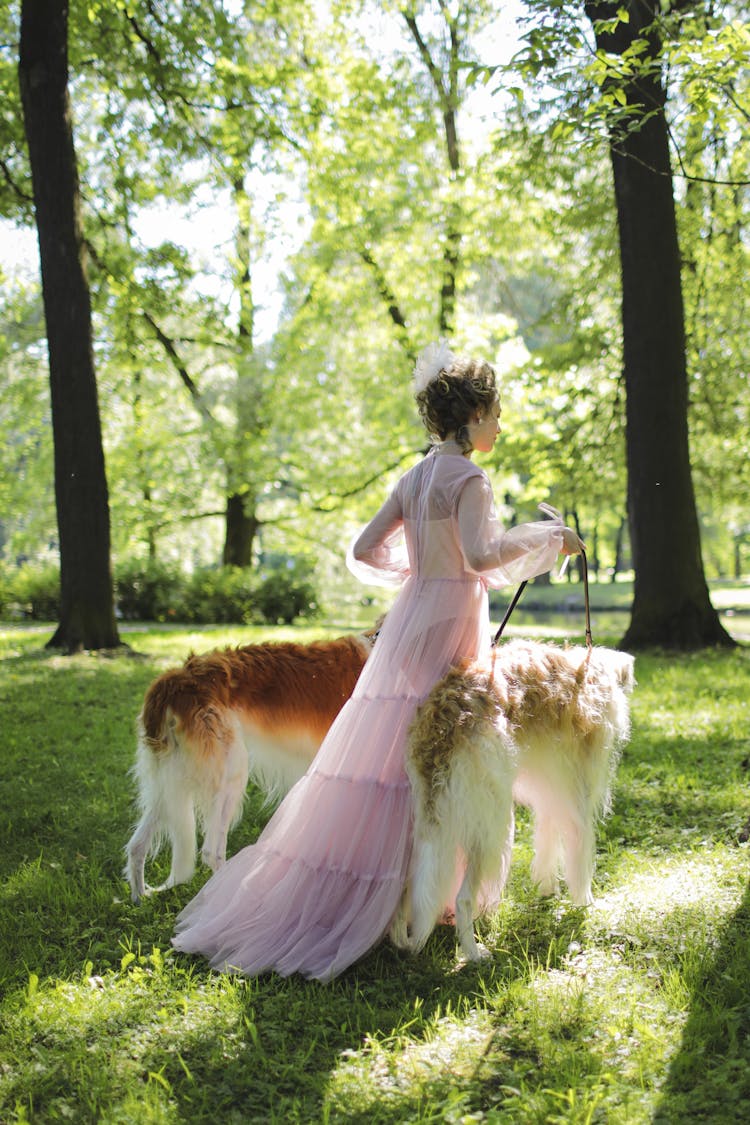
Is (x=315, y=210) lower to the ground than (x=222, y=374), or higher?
higher

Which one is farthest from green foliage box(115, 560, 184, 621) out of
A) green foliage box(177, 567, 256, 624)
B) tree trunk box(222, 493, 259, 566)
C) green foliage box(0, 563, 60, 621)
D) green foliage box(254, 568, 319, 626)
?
tree trunk box(222, 493, 259, 566)

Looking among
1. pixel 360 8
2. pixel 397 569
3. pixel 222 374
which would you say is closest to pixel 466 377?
pixel 397 569

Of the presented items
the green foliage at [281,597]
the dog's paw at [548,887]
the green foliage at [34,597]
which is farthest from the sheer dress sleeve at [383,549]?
the green foliage at [34,597]

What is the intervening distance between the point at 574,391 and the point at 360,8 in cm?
856

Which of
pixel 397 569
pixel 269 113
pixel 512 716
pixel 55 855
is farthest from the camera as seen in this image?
pixel 269 113

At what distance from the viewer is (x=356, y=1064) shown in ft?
9.55

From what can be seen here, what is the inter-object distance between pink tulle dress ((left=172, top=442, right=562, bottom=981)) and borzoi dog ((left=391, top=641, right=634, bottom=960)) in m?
0.17

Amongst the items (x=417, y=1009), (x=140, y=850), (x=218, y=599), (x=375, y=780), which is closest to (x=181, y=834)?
(x=140, y=850)

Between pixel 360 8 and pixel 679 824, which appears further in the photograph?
pixel 360 8

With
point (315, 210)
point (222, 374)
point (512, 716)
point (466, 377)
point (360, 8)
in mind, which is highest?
point (360, 8)

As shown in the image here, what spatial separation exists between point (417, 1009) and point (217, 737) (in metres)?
1.60

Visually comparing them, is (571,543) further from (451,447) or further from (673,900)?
(673,900)

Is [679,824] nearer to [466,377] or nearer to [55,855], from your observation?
[466,377]

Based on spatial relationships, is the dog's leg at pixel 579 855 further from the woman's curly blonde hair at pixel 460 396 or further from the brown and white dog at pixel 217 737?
the woman's curly blonde hair at pixel 460 396
